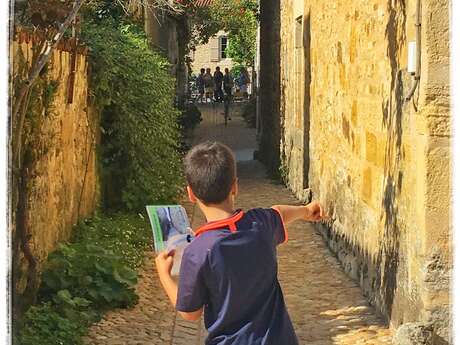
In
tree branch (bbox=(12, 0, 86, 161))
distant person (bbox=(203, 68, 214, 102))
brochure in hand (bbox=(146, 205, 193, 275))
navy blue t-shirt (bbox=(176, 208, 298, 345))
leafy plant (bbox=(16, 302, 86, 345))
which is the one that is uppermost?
distant person (bbox=(203, 68, 214, 102))

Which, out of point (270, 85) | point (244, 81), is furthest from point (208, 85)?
point (270, 85)

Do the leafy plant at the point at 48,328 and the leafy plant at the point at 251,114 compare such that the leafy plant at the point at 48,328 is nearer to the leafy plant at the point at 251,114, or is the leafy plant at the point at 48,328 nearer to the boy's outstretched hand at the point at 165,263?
the boy's outstretched hand at the point at 165,263

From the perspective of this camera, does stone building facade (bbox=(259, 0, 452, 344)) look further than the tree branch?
No

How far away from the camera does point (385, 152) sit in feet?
18.9

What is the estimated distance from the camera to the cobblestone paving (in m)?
5.40

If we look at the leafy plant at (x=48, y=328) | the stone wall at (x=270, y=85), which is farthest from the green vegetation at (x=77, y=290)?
the stone wall at (x=270, y=85)

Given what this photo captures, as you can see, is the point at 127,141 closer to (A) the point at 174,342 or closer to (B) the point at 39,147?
(B) the point at 39,147

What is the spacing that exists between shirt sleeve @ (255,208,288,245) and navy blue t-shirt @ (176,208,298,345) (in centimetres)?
7

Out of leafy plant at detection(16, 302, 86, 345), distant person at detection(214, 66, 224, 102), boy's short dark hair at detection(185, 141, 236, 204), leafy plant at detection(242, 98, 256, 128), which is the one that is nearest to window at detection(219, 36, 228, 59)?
distant person at detection(214, 66, 224, 102)

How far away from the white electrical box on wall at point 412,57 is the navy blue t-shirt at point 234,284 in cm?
217

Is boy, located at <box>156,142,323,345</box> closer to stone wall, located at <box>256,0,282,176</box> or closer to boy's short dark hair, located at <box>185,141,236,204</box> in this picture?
boy's short dark hair, located at <box>185,141,236,204</box>

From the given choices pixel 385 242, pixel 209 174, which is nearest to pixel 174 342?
pixel 385 242

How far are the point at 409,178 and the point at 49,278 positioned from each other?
233 cm

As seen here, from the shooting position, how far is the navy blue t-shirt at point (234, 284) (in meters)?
2.73
